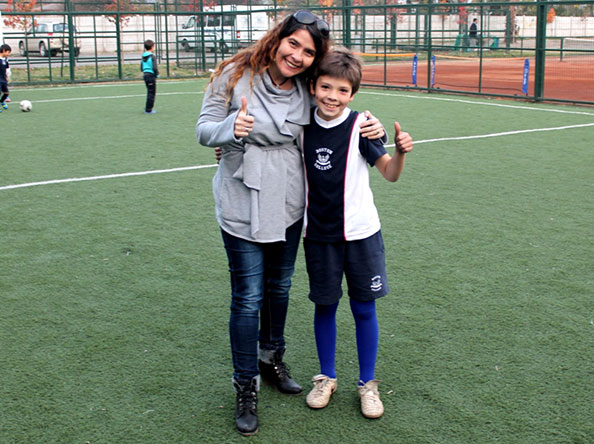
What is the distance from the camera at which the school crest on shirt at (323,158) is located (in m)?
3.14

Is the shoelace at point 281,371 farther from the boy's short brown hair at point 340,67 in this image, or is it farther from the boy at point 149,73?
the boy at point 149,73

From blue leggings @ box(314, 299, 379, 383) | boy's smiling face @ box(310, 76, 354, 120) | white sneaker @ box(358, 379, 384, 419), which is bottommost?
white sneaker @ box(358, 379, 384, 419)

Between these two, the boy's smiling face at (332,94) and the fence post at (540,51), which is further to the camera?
the fence post at (540,51)

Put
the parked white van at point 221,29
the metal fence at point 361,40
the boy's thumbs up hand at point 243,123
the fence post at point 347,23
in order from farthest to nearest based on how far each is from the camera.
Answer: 1. the parked white van at point 221,29
2. the fence post at point 347,23
3. the metal fence at point 361,40
4. the boy's thumbs up hand at point 243,123

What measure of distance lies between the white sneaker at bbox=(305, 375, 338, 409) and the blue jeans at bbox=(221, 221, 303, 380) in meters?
0.30

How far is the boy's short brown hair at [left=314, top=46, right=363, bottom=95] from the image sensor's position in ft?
9.94

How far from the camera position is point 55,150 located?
34.3 feet

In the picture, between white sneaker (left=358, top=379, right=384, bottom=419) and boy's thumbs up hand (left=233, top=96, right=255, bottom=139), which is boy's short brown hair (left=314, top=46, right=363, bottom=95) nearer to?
boy's thumbs up hand (left=233, top=96, right=255, bottom=139)

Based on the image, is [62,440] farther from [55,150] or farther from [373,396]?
[55,150]

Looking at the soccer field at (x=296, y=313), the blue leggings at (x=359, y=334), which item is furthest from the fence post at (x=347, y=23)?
the blue leggings at (x=359, y=334)

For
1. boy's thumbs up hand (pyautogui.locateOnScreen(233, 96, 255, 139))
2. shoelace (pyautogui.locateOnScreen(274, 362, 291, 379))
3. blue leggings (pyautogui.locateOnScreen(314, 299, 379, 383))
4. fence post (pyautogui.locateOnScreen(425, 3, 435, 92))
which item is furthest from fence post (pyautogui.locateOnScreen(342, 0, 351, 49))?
boy's thumbs up hand (pyautogui.locateOnScreen(233, 96, 255, 139))

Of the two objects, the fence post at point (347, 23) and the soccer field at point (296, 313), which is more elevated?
the fence post at point (347, 23)

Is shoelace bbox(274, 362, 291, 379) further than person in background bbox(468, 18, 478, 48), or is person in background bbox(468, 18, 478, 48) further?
person in background bbox(468, 18, 478, 48)

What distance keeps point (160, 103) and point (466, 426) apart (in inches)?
576
